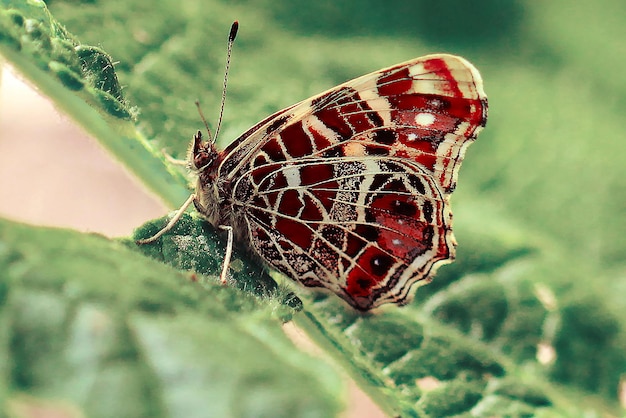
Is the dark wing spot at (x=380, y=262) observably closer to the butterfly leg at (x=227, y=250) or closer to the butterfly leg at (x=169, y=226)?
the butterfly leg at (x=227, y=250)

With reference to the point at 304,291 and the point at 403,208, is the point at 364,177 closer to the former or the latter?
the point at 403,208

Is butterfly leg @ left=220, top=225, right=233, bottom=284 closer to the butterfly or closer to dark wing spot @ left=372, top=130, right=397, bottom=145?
the butterfly

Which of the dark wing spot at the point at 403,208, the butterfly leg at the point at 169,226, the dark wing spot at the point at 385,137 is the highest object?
the dark wing spot at the point at 385,137

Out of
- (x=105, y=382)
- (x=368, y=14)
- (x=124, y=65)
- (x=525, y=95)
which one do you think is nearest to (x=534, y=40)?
(x=525, y=95)

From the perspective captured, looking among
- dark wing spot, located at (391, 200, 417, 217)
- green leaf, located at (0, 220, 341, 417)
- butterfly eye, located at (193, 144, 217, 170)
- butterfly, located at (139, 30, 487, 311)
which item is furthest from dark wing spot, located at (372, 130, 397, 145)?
green leaf, located at (0, 220, 341, 417)

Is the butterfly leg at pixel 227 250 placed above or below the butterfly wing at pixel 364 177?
below

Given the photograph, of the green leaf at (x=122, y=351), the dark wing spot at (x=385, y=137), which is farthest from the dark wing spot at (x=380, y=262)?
the green leaf at (x=122, y=351)

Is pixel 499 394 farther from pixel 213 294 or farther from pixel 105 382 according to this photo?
pixel 105 382
